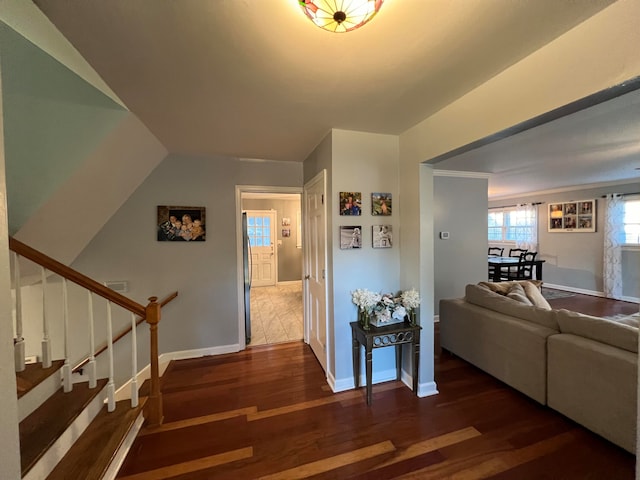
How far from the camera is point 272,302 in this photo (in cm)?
533

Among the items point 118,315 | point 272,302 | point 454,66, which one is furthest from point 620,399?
point 272,302

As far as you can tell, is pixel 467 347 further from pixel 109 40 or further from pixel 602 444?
pixel 109 40

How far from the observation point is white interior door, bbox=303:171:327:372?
2520mm

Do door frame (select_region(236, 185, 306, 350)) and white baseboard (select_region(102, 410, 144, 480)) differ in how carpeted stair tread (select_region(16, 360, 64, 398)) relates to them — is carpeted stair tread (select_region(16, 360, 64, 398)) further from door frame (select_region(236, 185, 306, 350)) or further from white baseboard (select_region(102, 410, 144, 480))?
door frame (select_region(236, 185, 306, 350))

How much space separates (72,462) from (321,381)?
5.76ft

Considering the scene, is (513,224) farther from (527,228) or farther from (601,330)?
(601,330)

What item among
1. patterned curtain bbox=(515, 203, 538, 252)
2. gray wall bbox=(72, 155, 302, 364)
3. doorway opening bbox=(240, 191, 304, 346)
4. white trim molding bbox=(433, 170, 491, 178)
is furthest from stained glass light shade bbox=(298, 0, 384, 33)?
patterned curtain bbox=(515, 203, 538, 252)

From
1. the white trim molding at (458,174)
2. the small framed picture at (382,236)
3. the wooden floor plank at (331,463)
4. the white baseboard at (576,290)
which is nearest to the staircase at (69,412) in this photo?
the wooden floor plank at (331,463)

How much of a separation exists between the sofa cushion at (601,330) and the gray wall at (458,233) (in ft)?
6.99

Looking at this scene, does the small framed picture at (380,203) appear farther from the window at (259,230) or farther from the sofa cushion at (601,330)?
the window at (259,230)

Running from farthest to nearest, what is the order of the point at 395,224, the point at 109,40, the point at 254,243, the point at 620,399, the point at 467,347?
1. the point at 254,243
2. the point at 467,347
3. the point at 395,224
4. the point at 620,399
5. the point at 109,40

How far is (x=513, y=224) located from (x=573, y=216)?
4.45 ft

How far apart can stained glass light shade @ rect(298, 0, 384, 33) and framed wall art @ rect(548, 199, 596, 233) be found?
7.02 metres

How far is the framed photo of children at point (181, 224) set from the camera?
9.46 feet
